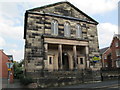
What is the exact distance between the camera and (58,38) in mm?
18594

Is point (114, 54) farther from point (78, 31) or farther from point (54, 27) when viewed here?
point (54, 27)

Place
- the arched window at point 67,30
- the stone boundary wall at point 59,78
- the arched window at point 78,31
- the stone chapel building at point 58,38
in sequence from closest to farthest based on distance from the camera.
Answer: the stone boundary wall at point 59,78
the stone chapel building at point 58,38
the arched window at point 67,30
the arched window at point 78,31

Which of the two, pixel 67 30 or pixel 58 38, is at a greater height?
pixel 67 30

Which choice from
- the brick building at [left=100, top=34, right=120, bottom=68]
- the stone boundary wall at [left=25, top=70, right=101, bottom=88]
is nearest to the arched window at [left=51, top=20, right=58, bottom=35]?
the stone boundary wall at [left=25, top=70, right=101, bottom=88]

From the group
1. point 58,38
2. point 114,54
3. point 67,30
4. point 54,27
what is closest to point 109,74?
point 67,30

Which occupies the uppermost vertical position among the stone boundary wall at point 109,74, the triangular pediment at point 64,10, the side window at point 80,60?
the triangular pediment at point 64,10

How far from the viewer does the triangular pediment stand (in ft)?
62.0

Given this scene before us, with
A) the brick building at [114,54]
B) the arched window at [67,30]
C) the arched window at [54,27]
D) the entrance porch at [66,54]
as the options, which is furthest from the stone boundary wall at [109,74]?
the brick building at [114,54]

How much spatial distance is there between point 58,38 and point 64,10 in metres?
4.52

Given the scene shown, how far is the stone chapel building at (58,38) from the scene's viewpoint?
56.6ft

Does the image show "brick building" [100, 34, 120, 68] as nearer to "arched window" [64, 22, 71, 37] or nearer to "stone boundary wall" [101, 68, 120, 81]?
"stone boundary wall" [101, 68, 120, 81]

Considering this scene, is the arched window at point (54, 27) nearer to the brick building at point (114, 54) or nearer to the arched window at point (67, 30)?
the arched window at point (67, 30)

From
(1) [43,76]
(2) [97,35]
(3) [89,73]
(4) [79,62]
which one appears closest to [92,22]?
(2) [97,35]

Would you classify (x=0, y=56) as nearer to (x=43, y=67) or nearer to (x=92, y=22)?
(x=43, y=67)
